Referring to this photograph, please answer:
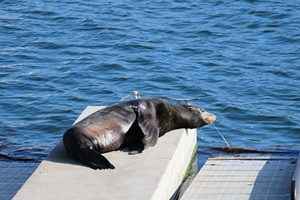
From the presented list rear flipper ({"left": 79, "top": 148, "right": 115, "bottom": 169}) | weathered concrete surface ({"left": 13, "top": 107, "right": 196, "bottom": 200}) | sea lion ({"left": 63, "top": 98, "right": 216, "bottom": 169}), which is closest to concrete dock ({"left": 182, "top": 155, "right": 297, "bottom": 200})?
weathered concrete surface ({"left": 13, "top": 107, "right": 196, "bottom": 200})

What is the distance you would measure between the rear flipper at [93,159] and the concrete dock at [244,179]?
0.84 m

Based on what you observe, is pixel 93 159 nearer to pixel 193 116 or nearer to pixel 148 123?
pixel 148 123

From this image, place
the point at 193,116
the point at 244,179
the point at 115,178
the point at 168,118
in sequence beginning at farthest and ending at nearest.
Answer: the point at 193,116, the point at 168,118, the point at 244,179, the point at 115,178

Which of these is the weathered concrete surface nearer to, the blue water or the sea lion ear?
the sea lion ear

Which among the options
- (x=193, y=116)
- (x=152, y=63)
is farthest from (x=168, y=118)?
(x=152, y=63)

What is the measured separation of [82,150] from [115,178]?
0.54 metres

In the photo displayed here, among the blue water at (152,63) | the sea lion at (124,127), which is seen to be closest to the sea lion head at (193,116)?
the sea lion at (124,127)

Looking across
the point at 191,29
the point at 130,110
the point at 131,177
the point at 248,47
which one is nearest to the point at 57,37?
the point at 191,29

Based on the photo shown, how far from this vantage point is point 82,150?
28.5 feet

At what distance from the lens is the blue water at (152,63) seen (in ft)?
40.9

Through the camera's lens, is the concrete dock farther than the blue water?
No

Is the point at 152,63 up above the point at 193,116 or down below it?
below

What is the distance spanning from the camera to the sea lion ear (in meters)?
9.23

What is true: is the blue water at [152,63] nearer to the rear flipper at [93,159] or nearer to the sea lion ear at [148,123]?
the sea lion ear at [148,123]
